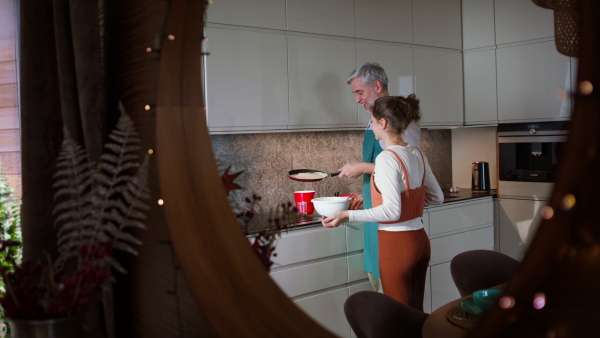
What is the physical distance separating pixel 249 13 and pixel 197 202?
1896 mm

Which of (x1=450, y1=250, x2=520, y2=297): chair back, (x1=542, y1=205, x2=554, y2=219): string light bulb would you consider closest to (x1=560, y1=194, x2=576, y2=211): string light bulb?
(x1=542, y1=205, x2=554, y2=219): string light bulb

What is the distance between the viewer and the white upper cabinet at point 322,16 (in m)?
2.68

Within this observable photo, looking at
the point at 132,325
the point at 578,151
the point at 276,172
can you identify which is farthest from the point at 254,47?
the point at 578,151

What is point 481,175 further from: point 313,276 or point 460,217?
point 313,276

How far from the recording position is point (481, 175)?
3584 mm

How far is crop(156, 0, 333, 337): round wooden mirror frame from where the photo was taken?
2.40 feet

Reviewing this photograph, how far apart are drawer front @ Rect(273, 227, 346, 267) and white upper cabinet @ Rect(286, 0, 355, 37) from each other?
95 cm

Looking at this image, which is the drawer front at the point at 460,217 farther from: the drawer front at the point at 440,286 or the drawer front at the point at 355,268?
the drawer front at the point at 355,268

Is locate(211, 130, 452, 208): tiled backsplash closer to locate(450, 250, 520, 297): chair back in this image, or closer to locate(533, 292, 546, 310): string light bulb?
locate(450, 250, 520, 297): chair back

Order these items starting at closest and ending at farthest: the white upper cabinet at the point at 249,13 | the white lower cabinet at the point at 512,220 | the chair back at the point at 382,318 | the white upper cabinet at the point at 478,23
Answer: the chair back at the point at 382,318 < the white upper cabinet at the point at 249,13 < the white lower cabinet at the point at 512,220 < the white upper cabinet at the point at 478,23

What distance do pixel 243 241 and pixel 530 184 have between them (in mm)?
2843

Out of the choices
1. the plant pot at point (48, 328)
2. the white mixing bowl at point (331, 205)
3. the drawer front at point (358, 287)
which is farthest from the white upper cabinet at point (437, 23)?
the plant pot at point (48, 328)

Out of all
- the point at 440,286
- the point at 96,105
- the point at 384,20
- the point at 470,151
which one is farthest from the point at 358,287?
the point at 96,105

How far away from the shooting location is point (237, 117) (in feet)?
8.18
